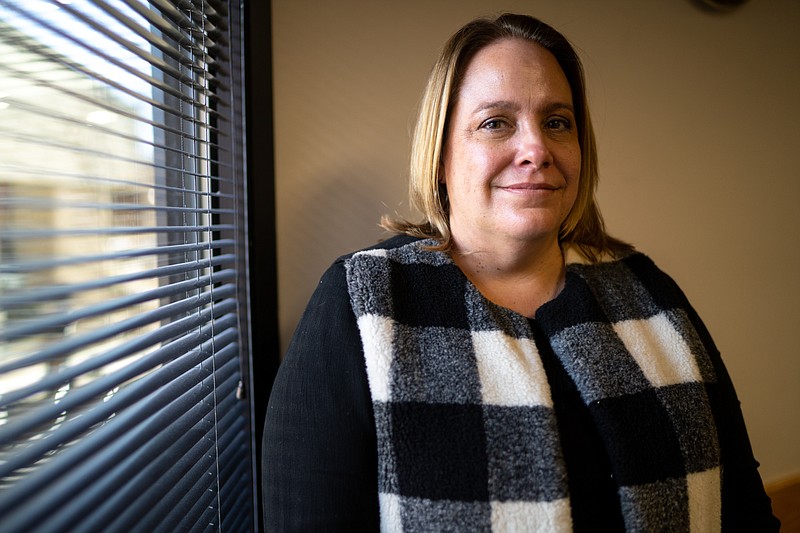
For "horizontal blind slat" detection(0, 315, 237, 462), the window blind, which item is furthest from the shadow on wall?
"horizontal blind slat" detection(0, 315, 237, 462)

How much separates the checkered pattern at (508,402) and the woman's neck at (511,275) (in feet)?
0.17

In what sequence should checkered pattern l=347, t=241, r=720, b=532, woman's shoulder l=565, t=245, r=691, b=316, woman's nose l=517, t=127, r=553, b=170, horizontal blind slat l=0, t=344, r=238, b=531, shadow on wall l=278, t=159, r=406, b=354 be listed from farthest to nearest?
shadow on wall l=278, t=159, r=406, b=354 → woman's shoulder l=565, t=245, r=691, b=316 → woman's nose l=517, t=127, r=553, b=170 → checkered pattern l=347, t=241, r=720, b=532 → horizontal blind slat l=0, t=344, r=238, b=531

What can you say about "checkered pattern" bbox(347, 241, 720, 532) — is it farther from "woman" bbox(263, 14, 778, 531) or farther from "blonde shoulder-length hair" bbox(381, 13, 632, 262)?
"blonde shoulder-length hair" bbox(381, 13, 632, 262)

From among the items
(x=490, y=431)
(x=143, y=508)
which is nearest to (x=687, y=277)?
(x=490, y=431)

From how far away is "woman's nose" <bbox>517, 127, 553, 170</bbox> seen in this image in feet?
3.28

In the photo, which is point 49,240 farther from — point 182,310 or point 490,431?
point 490,431

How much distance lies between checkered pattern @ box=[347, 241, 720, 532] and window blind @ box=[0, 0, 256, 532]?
321mm

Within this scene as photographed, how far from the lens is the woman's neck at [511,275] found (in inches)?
42.7

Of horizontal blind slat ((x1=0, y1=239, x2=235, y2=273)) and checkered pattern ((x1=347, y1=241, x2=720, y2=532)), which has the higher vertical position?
horizontal blind slat ((x1=0, y1=239, x2=235, y2=273))

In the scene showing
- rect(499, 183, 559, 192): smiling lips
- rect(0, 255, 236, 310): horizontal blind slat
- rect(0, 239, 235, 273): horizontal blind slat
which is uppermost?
rect(499, 183, 559, 192): smiling lips

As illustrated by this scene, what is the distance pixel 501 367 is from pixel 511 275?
230 mm

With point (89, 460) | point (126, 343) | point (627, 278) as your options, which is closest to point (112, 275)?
point (126, 343)

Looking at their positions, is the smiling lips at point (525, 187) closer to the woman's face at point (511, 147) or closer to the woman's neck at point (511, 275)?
the woman's face at point (511, 147)

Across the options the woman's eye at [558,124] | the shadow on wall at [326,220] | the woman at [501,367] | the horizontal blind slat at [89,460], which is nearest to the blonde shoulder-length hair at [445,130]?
the woman at [501,367]
